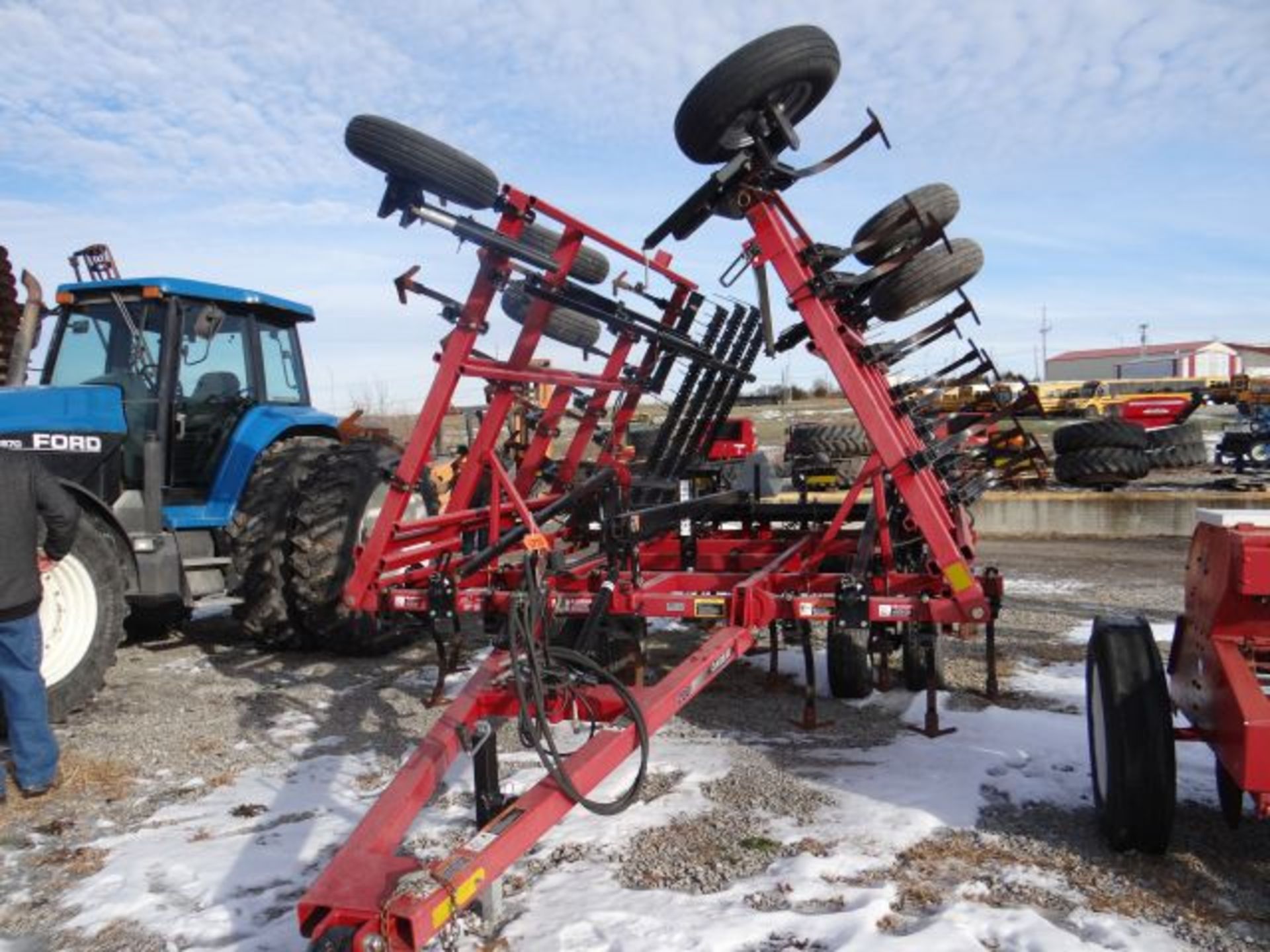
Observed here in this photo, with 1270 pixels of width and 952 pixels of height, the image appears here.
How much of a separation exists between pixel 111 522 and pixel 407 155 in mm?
2674

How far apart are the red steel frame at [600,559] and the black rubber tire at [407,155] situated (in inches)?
15.8

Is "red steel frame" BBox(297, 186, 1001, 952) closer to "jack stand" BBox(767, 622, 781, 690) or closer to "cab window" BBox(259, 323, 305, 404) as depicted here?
"jack stand" BBox(767, 622, 781, 690)

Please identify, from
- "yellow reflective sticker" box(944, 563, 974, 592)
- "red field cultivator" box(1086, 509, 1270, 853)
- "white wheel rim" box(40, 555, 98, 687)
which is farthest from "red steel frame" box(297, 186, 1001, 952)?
"white wheel rim" box(40, 555, 98, 687)

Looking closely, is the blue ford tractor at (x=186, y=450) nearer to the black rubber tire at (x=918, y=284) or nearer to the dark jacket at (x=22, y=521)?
the dark jacket at (x=22, y=521)

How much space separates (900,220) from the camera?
4977 mm

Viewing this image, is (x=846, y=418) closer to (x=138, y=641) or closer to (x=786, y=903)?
(x=138, y=641)

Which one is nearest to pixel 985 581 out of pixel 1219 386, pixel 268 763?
pixel 268 763

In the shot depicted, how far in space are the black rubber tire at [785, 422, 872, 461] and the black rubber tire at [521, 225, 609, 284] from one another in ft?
32.4

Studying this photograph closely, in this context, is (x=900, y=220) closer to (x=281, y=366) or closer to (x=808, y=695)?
(x=808, y=695)

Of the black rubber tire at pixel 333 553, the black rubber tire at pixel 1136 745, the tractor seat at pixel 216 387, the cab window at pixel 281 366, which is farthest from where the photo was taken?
the cab window at pixel 281 366

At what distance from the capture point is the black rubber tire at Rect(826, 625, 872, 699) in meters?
5.43

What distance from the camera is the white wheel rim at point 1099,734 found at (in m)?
3.49

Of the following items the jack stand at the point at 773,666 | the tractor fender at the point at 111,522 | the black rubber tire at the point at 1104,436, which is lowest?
the jack stand at the point at 773,666

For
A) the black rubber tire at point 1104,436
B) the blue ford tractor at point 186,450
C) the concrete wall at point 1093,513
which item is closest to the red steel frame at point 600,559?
the blue ford tractor at point 186,450
